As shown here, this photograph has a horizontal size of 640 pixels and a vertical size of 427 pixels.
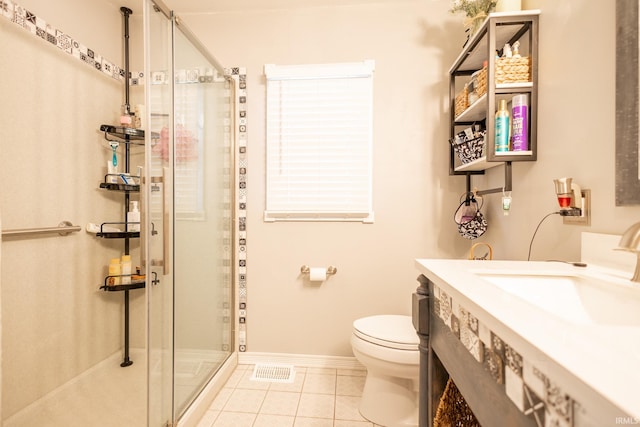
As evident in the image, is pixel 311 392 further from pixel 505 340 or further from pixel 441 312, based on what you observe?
pixel 505 340

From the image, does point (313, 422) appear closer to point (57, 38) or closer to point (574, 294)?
point (574, 294)

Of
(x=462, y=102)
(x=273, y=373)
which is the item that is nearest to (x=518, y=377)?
(x=462, y=102)

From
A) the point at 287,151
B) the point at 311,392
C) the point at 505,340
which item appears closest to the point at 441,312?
the point at 505,340

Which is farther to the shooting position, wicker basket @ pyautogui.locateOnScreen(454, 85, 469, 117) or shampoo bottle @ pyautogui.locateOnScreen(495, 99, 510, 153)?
wicker basket @ pyautogui.locateOnScreen(454, 85, 469, 117)

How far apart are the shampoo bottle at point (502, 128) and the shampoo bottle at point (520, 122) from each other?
0.03 metres

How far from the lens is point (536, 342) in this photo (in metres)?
0.39

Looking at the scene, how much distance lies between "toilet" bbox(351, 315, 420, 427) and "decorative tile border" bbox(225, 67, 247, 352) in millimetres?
876

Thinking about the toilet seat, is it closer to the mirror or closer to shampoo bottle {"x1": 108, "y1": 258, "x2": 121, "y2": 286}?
the mirror

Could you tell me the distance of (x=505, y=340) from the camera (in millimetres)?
451

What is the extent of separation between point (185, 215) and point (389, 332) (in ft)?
3.72

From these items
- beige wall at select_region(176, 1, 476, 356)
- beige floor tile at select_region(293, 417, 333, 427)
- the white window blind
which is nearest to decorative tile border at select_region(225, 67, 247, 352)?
beige wall at select_region(176, 1, 476, 356)

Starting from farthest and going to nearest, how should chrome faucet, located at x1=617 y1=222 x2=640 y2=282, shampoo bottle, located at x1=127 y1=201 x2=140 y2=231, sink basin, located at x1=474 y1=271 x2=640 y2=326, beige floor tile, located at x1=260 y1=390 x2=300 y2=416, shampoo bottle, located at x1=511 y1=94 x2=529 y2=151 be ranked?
shampoo bottle, located at x1=127 y1=201 x2=140 y2=231, beige floor tile, located at x1=260 y1=390 x2=300 y2=416, shampoo bottle, located at x1=511 y1=94 x2=529 y2=151, sink basin, located at x1=474 y1=271 x2=640 y2=326, chrome faucet, located at x1=617 y1=222 x2=640 y2=282

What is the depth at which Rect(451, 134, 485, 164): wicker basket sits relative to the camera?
1484 mm

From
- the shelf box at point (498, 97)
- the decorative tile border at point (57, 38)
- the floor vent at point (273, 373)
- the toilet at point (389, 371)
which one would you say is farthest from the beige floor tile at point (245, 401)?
the decorative tile border at point (57, 38)
